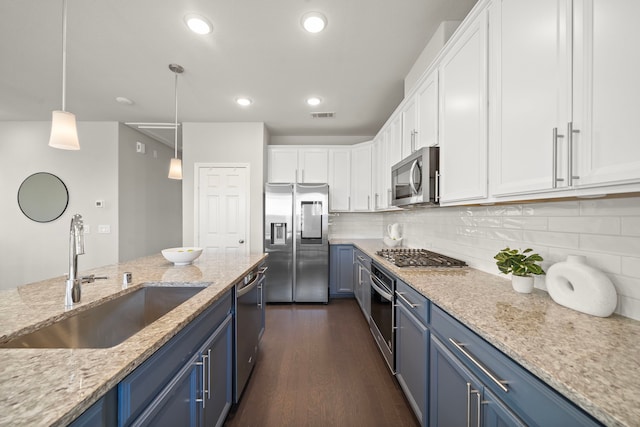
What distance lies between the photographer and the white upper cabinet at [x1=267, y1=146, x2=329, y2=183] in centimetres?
420

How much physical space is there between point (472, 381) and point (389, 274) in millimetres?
1032

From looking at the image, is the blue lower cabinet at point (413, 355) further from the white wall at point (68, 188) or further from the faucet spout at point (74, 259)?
the white wall at point (68, 188)

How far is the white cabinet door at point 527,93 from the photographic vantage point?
927 millimetres

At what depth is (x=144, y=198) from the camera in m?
4.55

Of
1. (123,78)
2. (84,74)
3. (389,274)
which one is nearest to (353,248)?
(389,274)

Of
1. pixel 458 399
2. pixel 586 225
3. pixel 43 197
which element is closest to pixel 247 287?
pixel 458 399

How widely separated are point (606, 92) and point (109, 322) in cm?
220

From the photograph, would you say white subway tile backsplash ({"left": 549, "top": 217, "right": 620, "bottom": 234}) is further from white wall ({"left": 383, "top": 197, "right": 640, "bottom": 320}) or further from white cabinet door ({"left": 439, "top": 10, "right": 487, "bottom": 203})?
white cabinet door ({"left": 439, "top": 10, "right": 487, "bottom": 203})

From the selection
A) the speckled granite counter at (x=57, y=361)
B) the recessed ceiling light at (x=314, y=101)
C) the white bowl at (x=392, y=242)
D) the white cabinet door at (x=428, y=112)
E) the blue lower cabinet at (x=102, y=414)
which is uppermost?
the recessed ceiling light at (x=314, y=101)

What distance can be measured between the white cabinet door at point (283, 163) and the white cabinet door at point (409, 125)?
2.09m

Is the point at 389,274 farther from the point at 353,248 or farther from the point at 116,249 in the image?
the point at 116,249

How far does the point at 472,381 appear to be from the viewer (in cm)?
97

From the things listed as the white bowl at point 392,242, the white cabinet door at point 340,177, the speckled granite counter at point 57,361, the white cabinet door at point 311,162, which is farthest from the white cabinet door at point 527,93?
the white cabinet door at point 311,162

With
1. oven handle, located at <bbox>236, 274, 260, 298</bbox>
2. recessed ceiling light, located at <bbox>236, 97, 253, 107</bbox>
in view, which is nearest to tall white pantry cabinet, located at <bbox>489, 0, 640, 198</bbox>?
oven handle, located at <bbox>236, 274, 260, 298</bbox>
